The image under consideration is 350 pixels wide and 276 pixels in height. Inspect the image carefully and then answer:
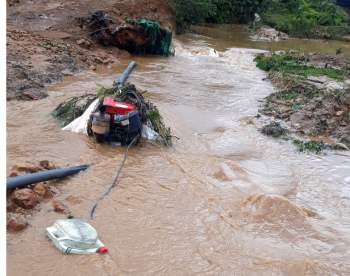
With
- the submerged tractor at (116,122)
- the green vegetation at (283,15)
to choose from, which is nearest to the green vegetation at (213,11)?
the green vegetation at (283,15)

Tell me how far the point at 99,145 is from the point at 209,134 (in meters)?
2.21

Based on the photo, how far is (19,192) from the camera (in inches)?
191

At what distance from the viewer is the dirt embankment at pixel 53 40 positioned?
10026 millimetres

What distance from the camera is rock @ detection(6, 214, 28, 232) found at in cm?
441

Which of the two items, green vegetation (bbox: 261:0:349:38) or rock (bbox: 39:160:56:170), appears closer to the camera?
rock (bbox: 39:160:56:170)

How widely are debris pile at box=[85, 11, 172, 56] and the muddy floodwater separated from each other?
4.61 metres

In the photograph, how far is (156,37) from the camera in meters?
15.0

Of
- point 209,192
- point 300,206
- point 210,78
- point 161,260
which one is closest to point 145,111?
point 209,192

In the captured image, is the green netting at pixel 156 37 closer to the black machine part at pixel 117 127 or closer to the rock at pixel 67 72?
the rock at pixel 67 72

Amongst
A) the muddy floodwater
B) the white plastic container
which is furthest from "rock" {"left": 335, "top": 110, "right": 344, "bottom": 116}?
the white plastic container

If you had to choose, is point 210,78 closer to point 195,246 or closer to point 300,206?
point 300,206

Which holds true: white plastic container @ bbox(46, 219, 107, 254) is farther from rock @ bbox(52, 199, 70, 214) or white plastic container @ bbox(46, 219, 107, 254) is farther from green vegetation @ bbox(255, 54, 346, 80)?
green vegetation @ bbox(255, 54, 346, 80)

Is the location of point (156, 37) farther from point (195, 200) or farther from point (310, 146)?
point (195, 200)

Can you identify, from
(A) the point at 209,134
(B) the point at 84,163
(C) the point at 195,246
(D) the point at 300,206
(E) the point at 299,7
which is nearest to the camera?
(C) the point at 195,246
